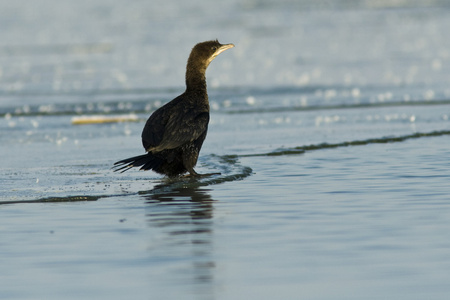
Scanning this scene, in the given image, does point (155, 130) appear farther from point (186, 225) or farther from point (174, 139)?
point (186, 225)

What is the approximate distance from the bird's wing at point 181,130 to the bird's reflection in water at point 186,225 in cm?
66

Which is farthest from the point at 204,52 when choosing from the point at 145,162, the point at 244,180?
the point at 244,180

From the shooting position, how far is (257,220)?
6.90m

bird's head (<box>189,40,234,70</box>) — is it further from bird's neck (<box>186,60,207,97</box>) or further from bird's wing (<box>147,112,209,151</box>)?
bird's wing (<box>147,112,209,151</box>)

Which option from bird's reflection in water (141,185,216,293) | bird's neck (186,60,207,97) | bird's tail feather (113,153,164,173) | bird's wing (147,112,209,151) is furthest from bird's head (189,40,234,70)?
bird's reflection in water (141,185,216,293)

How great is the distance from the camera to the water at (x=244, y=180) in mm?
5441

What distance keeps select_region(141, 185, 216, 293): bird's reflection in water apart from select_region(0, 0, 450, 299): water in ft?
0.06

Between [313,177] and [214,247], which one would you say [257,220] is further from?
[313,177]

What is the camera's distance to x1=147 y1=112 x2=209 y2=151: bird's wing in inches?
368

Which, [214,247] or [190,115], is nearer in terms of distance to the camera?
[214,247]

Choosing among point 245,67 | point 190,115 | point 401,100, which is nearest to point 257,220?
point 190,115

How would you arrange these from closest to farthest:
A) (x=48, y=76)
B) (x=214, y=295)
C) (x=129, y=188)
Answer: (x=214, y=295), (x=129, y=188), (x=48, y=76)

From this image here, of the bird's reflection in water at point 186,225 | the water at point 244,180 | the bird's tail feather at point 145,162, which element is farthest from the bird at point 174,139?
the bird's reflection in water at point 186,225

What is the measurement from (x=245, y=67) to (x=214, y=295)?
16.3 meters
